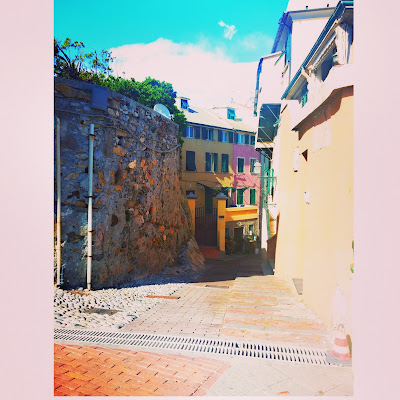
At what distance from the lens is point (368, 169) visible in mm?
2834

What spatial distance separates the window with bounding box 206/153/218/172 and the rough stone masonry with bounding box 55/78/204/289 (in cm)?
1234

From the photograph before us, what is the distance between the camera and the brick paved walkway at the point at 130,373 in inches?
103

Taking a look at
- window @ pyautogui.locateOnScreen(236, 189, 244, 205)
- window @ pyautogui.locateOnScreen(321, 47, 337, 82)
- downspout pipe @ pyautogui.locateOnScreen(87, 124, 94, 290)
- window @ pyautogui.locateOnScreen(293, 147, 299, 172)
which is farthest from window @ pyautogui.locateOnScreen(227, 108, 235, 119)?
downspout pipe @ pyautogui.locateOnScreen(87, 124, 94, 290)

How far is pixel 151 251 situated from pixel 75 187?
96.3 inches

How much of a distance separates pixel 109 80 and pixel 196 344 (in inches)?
339

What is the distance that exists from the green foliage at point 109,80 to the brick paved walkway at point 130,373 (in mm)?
3267

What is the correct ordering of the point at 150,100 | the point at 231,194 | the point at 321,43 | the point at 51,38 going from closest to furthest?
the point at 51,38 → the point at 321,43 → the point at 150,100 → the point at 231,194

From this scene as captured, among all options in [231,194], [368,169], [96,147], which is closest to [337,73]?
[368,169]

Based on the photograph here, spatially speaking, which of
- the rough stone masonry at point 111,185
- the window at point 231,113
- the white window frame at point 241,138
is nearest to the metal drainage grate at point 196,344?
the rough stone masonry at point 111,185

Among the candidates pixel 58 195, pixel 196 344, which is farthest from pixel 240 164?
pixel 196 344

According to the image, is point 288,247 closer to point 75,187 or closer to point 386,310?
point 75,187

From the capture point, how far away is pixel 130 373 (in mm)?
2779

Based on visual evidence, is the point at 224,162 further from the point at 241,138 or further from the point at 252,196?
the point at 252,196

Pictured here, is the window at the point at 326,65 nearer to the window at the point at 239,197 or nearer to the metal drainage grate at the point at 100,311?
the metal drainage grate at the point at 100,311
